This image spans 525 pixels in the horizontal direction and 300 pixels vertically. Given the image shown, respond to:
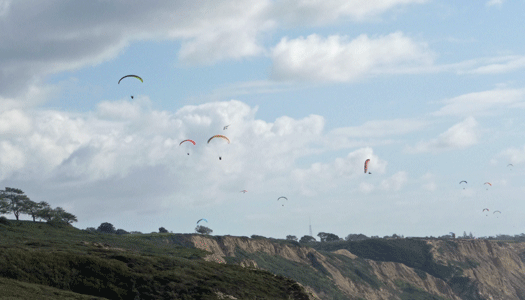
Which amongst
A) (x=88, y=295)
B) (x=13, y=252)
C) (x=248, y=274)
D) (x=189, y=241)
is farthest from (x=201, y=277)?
(x=189, y=241)

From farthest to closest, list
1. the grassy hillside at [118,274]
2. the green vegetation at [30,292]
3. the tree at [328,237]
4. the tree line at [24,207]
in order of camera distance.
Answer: the tree at [328,237], the tree line at [24,207], the grassy hillside at [118,274], the green vegetation at [30,292]

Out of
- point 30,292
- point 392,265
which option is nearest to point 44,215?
point 30,292

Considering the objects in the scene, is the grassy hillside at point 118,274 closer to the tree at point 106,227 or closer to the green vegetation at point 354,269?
the green vegetation at point 354,269

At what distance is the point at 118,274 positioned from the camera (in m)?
45.7

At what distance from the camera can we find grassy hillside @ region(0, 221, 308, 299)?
42.1m

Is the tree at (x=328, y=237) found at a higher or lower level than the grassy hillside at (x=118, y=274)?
higher

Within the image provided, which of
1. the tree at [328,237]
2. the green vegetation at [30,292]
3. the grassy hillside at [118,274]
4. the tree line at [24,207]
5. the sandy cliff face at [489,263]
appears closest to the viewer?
the green vegetation at [30,292]

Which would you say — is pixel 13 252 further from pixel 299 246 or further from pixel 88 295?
pixel 299 246

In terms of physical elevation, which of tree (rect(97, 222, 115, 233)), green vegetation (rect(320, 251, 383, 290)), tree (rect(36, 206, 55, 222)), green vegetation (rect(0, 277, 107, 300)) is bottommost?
green vegetation (rect(0, 277, 107, 300))

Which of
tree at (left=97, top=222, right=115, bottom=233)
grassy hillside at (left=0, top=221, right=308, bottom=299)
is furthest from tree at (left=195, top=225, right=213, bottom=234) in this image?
grassy hillside at (left=0, top=221, right=308, bottom=299)

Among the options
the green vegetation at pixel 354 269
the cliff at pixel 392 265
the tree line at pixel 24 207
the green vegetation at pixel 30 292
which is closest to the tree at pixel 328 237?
the cliff at pixel 392 265

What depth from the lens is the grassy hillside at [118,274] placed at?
138ft

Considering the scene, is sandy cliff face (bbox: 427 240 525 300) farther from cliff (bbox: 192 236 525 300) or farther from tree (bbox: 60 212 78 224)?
tree (bbox: 60 212 78 224)

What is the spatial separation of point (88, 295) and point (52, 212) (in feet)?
172
